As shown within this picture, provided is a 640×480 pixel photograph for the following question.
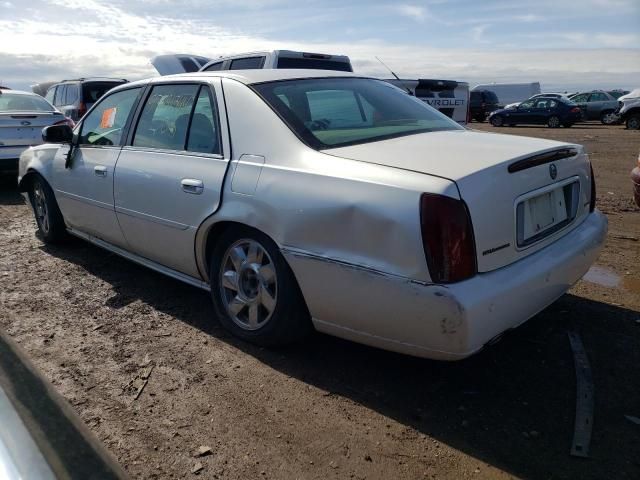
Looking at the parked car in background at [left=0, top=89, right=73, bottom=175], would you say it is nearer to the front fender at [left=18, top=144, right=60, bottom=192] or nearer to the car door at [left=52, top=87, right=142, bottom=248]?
the front fender at [left=18, top=144, right=60, bottom=192]

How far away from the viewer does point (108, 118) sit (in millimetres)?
4582

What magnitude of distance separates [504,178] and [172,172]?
2053mm

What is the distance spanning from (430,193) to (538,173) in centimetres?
74

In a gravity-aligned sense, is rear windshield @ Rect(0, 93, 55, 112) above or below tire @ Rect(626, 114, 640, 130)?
above

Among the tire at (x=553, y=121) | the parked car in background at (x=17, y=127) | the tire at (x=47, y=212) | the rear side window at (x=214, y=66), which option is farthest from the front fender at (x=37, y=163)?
the tire at (x=553, y=121)

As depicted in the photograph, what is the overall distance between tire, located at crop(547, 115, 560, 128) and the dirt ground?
2165 centimetres

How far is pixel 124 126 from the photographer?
14.0 ft

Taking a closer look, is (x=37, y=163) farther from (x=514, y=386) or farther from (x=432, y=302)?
(x=514, y=386)

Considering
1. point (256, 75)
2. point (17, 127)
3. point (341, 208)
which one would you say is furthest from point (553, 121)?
point (341, 208)

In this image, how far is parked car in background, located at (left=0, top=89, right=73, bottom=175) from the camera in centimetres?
837

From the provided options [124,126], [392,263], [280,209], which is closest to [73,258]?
[124,126]

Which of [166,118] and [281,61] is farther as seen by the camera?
[281,61]

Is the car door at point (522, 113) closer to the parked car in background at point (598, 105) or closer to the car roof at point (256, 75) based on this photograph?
the parked car in background at point (598, 105)

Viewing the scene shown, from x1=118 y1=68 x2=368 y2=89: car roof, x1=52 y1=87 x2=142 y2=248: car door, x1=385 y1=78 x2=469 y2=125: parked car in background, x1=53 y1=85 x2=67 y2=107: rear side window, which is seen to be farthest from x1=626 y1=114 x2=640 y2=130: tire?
x1=52 y1=87 x2=142 y2=248: car door
